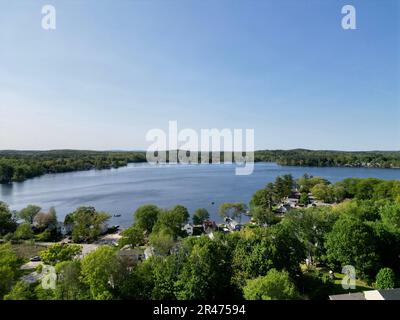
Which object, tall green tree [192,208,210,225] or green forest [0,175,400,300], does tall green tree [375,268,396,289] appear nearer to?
green forest [0,175,400,300]

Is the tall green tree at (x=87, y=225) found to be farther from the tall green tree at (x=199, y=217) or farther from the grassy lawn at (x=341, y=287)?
the grassy lawn at (x=341, y=287)

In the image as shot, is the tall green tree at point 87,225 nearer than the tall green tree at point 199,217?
Yes

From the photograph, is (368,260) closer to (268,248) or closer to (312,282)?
(312,282)

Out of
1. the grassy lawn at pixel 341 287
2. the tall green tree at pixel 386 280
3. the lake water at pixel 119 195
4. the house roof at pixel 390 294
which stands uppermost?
the house roof at pixel 390 294

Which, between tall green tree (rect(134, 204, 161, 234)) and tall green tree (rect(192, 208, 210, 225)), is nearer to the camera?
tall green tree (rect(134, 204, 161, 234))

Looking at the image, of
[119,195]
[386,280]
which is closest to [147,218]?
[386,280]

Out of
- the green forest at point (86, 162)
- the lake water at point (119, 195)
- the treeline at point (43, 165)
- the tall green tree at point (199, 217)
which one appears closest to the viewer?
the tall green tree at point (199, 217)

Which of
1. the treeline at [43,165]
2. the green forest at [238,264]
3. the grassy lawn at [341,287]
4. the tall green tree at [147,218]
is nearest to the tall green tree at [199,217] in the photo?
the tall green tree at [147,218]

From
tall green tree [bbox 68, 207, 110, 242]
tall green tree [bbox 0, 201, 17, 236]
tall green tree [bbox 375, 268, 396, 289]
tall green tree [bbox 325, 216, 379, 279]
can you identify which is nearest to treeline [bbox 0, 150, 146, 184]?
tall green tree [bbox 0, 201, 17, 236]

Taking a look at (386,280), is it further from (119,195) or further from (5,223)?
(119,195)

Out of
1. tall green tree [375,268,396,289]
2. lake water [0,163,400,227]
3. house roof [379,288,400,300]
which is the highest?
house roof [379,288,400,300]
